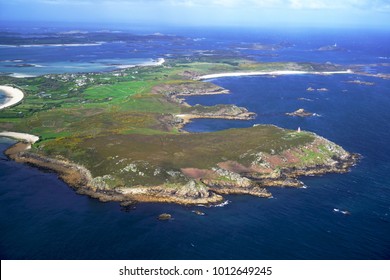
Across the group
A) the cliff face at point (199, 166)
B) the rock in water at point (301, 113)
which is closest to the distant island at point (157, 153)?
the cliff face at point (199, 166)

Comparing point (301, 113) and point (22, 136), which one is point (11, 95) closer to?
point (22, 136)

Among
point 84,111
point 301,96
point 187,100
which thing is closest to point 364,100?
point 301,96

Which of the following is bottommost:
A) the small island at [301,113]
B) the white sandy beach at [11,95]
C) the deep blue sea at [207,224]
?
the deep blue sea at [207,224]

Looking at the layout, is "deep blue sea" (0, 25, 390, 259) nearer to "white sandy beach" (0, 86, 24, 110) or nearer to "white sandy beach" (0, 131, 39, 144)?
"white sandy beach" (0, 131, 39, 144)

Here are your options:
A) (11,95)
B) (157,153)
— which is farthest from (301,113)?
(11,95)

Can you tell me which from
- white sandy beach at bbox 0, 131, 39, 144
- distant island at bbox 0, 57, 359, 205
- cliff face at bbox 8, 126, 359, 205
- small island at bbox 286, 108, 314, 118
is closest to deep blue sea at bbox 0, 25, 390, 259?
cliff face at bbox 8, 126, 359, 205

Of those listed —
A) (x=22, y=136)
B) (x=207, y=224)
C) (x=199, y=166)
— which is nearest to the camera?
(x=207, y=224)

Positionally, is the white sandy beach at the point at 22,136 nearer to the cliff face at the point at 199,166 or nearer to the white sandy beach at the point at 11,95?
the cliff face at the point at 199,166
